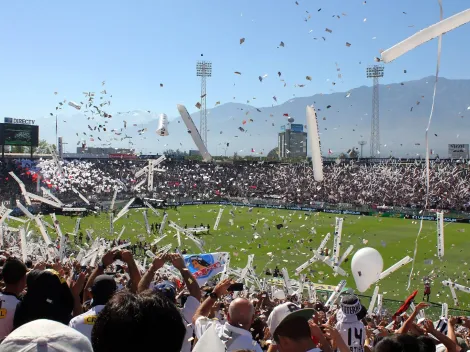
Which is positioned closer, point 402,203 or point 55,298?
point 55,298

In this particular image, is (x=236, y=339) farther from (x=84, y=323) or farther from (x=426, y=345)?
(x=426, y=345)

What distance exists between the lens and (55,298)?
4.07 meters

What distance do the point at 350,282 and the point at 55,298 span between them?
20451mm

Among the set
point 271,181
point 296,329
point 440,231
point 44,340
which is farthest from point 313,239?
point 271,181

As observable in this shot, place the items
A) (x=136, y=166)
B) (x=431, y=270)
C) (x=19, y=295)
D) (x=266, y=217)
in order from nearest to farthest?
(x=19, y=295)
(x=431, y=270)
(x=266, y=217)
(x=136, y=166)

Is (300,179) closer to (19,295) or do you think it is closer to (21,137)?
(21,137)

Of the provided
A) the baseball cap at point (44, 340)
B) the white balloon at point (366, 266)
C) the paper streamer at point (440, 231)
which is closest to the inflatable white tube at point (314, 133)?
the white balloon at point (366, 266)

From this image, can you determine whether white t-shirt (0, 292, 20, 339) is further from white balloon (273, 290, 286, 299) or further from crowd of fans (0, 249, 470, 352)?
white balloon (273, 290, 286, 299)

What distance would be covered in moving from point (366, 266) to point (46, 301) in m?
10.4

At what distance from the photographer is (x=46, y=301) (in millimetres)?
4059

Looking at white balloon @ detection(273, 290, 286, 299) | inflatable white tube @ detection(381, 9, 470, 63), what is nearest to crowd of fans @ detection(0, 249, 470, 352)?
inflatable white tube @ detection(381, 9, 470, 63)

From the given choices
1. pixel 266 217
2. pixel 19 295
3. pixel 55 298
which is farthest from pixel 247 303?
pixel 266 217

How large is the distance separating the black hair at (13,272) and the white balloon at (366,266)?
9765mm

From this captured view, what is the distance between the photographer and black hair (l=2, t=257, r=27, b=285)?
191 inches
